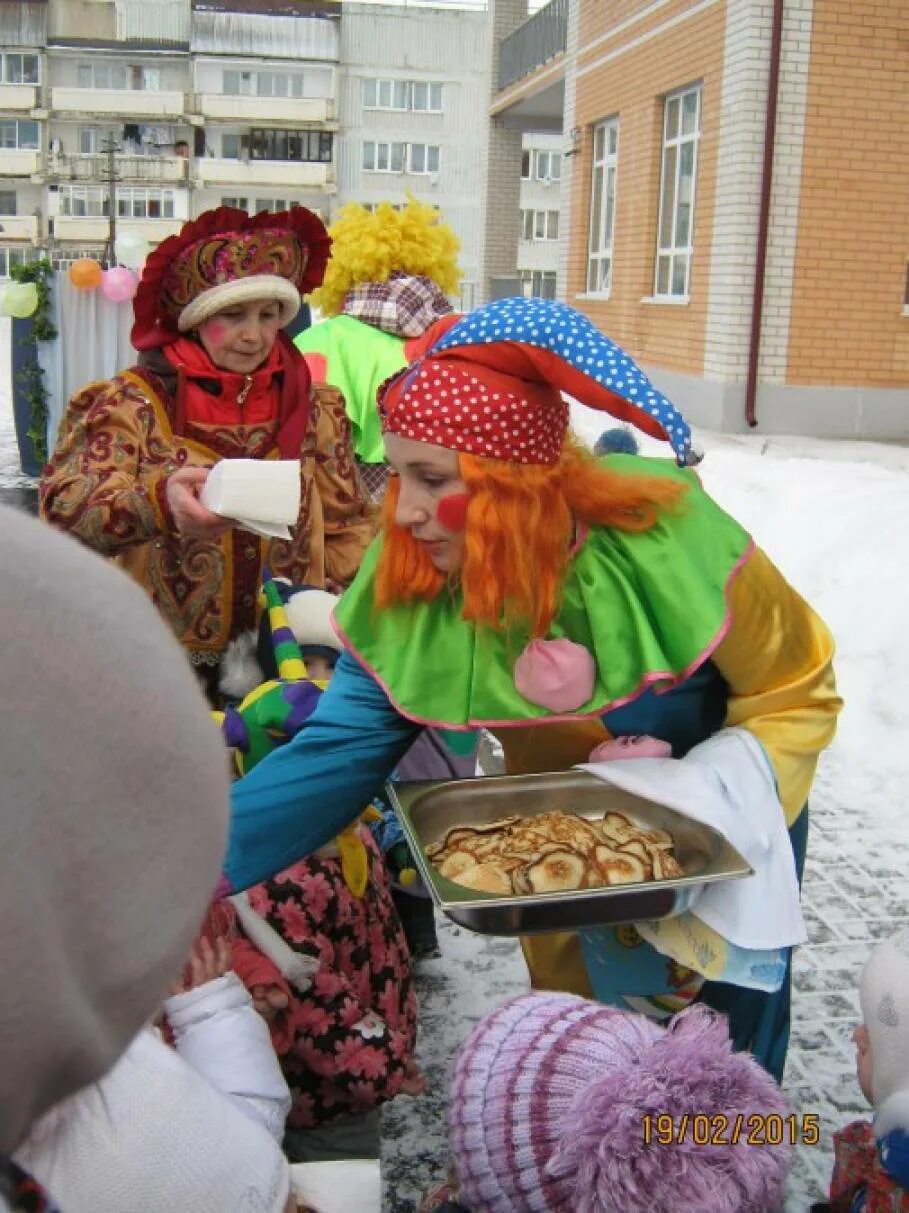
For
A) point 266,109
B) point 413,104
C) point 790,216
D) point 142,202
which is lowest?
point 790,216

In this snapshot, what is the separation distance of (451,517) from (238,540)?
1.02m

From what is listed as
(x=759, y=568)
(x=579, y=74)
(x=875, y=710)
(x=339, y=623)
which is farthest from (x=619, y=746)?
(x=579, y=74)

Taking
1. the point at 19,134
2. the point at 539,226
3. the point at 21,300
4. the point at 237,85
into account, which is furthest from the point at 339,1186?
the point at 19,134

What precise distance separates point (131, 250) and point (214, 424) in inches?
359

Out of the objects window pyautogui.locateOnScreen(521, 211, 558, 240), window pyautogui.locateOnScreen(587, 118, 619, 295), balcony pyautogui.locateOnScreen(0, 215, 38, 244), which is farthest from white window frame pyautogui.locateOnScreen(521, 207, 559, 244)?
window pyautogui.locateOnScreen(587, 118, 619, 295)

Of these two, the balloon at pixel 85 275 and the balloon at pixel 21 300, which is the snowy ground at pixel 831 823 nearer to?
the balloon at pixel 85 275

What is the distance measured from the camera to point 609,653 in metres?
2.00

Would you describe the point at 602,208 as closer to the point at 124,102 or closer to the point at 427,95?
the point at 427,95

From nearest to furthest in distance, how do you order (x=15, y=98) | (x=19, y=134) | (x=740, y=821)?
(x=740, y=821), (x=15, y=98), (x=19, y=134)

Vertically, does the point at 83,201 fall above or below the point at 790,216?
above

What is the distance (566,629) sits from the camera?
206cm

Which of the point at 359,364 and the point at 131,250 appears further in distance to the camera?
the point at 131,250

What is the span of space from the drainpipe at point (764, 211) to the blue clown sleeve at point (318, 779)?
9.10 m

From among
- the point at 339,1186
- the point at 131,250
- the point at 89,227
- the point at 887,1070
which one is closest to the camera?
the point at 339,1186
